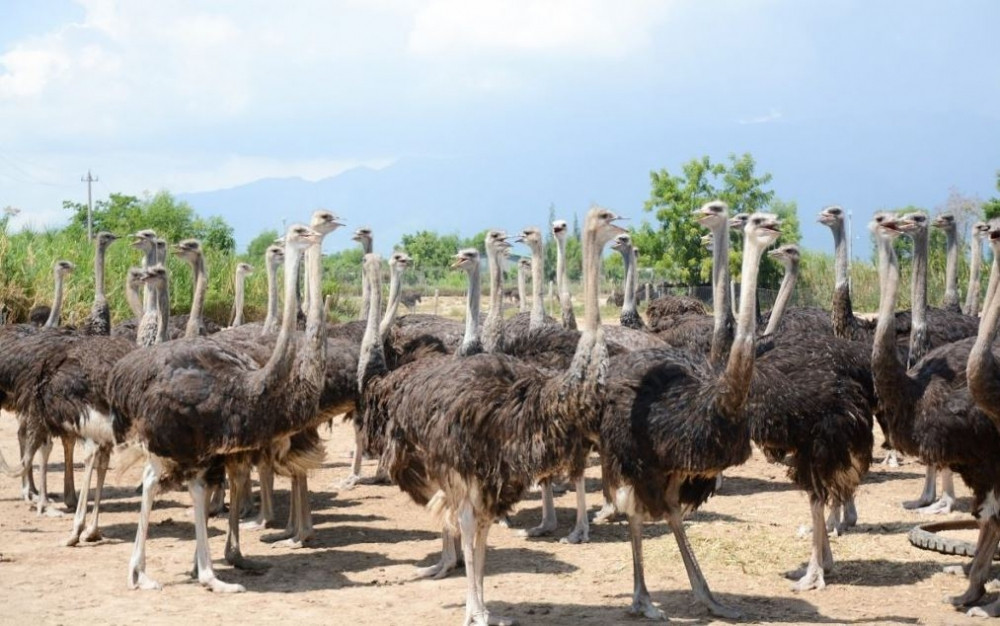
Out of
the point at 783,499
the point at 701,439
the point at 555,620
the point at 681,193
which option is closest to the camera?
the point at 701,439

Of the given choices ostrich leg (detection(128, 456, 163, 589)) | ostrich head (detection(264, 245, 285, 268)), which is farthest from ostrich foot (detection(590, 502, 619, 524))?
ostrich head (detection(264, 245, 285, 268))

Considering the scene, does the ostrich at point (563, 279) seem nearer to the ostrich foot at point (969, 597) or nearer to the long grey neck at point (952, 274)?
the long grey neck at point (952, 274)

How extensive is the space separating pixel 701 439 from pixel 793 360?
1475 millimetres

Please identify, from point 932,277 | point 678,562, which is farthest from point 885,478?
point 932,277

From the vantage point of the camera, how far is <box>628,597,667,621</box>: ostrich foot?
21.7ft

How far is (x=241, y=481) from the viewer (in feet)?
27.0

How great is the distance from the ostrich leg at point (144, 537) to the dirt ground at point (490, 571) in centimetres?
9

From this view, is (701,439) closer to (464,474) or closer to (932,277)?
(464,474)

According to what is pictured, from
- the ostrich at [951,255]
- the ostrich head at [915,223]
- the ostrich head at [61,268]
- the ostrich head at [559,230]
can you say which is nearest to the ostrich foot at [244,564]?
the ostrich head at [915,223]

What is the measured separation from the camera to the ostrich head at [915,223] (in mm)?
9422

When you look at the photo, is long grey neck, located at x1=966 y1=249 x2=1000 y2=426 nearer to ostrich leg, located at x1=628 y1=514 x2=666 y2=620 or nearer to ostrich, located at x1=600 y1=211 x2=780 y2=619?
ostrich, located at x1=600 y1=211 x2=780 y2=619

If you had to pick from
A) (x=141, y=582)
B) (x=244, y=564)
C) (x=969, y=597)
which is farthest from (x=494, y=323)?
(x=969, y=597)

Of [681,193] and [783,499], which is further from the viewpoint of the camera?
[681,193]

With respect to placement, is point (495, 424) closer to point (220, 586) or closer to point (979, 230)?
point (220, 586)
